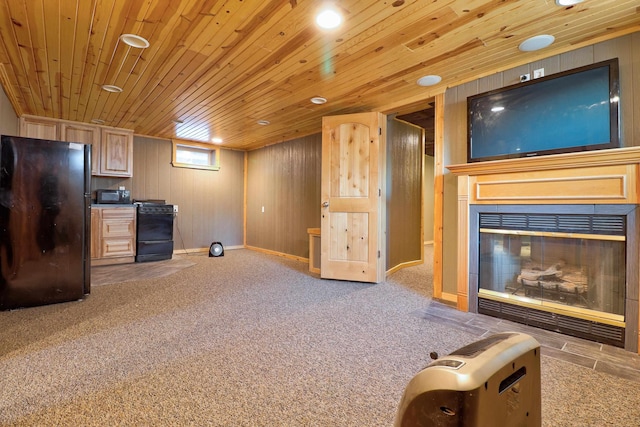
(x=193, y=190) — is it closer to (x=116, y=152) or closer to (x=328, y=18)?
(x=116, y=152)

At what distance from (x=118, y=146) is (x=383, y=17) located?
4.96 meters

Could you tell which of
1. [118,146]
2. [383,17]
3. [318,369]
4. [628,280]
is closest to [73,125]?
[118,146]

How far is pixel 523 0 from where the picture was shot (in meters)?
1.91

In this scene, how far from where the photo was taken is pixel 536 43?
2371 mm

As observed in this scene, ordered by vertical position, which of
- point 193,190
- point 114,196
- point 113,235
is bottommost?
point 113,235

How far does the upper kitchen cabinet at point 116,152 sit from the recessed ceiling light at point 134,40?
3.29 m

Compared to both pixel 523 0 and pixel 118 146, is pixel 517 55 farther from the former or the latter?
pixel 118 146

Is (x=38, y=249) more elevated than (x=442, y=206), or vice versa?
(x=442, y=206)

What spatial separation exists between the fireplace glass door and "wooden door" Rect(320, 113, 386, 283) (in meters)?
1.31

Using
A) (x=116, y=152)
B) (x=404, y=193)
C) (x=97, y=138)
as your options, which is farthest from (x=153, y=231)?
(x=404, y=193)

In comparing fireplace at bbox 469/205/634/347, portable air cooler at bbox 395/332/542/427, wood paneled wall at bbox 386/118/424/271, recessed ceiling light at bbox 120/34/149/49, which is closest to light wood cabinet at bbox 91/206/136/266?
recessed ceiling light at bbox 120/34/149/49

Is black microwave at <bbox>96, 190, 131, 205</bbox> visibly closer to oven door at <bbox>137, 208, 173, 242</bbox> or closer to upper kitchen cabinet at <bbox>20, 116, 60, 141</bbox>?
oven door at <bbox>137, 208, 173, 242</bbox>

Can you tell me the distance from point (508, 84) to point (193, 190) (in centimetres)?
564

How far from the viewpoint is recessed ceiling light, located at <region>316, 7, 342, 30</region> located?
2039 millimetres
